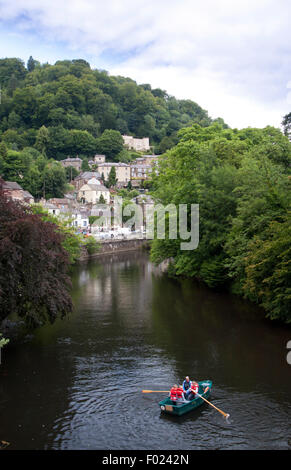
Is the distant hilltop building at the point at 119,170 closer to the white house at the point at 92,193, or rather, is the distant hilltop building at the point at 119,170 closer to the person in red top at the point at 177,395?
the white house at the point at 92,193

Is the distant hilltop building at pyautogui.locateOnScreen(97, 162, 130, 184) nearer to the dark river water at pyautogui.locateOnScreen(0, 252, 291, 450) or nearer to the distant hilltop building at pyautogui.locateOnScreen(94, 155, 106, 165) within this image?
the distant hilltop building at pyautogui.locateOnScreen(94, 155, 106, 165)

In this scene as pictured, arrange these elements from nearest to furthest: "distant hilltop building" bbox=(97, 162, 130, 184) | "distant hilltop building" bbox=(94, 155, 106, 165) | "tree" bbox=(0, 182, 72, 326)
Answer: "tree" bbox=(0, 182, 72, 326) < "distant hilltop building" bbox=(97, 162, 130, 184) < "distant hilltop building" bbox=(94, 155, 106, 165)

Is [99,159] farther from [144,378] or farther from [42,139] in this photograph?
[144,378]

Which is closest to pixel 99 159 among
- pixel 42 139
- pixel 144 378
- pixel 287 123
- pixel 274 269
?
pixel 42 139

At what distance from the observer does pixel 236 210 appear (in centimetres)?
3288

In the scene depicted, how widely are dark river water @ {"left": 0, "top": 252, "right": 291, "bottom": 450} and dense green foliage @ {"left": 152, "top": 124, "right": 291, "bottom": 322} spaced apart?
2.82 metres

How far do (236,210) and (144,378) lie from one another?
18.0 metres

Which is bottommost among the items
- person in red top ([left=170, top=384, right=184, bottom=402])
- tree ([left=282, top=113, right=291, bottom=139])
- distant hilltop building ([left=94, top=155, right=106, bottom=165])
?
person in red top ([left=170, top=384, right=184, bottom=402])

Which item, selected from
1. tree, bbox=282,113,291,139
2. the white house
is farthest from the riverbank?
the white house

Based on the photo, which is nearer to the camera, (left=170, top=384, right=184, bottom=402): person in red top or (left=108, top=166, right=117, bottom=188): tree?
(left=170, top=384, right=184, bottom=402): person in red top

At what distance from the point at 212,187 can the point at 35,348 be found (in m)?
19.4

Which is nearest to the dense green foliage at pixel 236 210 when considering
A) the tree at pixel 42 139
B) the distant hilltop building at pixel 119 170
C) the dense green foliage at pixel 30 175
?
the dense green foliage at pixel 30 175

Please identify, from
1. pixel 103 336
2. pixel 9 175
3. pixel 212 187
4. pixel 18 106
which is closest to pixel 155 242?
pixel 212 187

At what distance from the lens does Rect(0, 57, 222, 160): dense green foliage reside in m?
130
